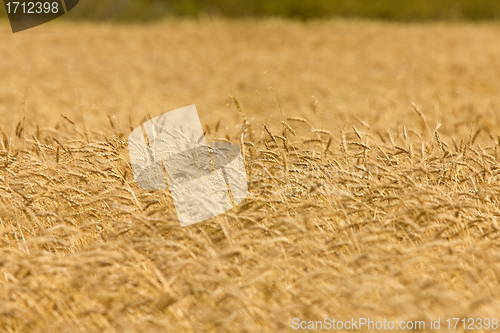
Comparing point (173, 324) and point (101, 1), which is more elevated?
point (101, 1)

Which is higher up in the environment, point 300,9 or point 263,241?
point 300,9

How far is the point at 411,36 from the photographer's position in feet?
43.2

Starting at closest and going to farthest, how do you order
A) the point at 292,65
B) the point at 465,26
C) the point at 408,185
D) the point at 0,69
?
the point at 408,185
the point at 0,69
the point at 292,65
the point at 465,26

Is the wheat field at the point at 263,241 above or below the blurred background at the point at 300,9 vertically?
below

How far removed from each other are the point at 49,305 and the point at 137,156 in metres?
1.27

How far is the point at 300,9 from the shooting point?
22.5m

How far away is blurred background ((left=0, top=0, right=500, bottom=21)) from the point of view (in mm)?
22344

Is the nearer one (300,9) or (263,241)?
(263,241)

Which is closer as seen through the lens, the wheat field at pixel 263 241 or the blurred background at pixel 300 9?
the wheat field at pixel 263 241

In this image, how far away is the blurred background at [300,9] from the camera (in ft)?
73.3

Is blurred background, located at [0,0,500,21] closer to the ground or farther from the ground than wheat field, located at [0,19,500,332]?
farther from the ground

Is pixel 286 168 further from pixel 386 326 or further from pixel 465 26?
pixel 465 26

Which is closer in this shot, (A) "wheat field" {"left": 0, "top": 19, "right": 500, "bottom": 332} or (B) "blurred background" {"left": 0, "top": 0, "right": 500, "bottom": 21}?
(A) "wheat field" {"left": 0, "top": 19, "right": 500, "bottom": 332}

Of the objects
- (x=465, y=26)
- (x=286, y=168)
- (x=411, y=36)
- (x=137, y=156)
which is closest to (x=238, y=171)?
(x=286, y=168)
